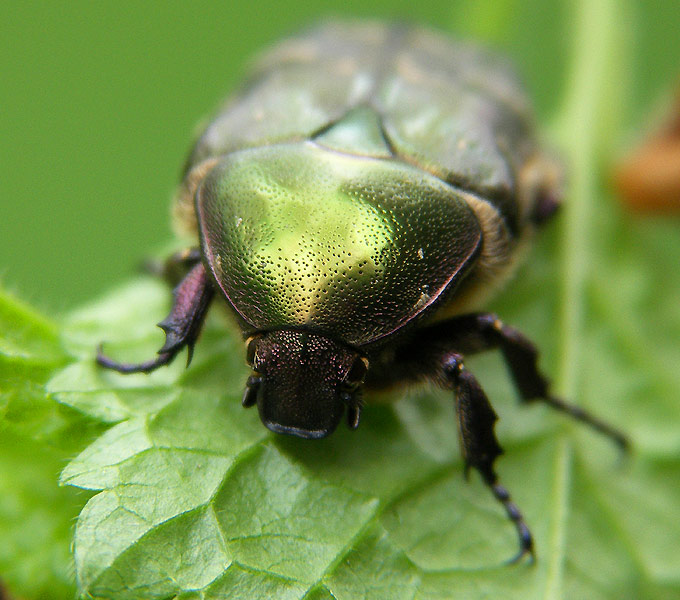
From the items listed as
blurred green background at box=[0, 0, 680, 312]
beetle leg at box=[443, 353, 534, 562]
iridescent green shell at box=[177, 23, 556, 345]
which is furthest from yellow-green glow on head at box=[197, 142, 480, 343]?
blurred green background at box=[0, 0, 680, 312]

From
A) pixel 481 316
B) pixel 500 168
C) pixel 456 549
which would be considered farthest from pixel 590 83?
pixel 456 549

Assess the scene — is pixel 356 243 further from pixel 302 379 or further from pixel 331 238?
pixel 302 379

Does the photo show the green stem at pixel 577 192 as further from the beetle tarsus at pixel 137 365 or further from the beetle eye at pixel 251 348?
the beetle tarsus at pixel 137 365

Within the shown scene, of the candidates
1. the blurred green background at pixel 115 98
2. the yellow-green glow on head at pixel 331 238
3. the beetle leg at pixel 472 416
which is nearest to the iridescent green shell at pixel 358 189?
the yellow-green glow on head at pixel 331 238

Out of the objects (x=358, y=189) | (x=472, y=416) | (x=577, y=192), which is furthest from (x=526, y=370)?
(x=577, y=192)

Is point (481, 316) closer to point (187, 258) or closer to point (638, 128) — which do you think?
point (187, 258)
